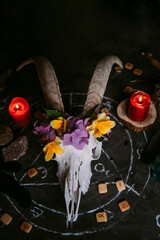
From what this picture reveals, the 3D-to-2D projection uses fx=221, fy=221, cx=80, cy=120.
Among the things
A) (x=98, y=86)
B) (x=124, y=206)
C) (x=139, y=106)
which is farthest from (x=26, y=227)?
(x=139, y=106)

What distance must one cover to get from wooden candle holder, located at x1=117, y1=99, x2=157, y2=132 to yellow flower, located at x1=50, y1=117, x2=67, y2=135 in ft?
3.83

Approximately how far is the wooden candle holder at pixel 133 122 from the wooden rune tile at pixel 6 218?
5.07ft

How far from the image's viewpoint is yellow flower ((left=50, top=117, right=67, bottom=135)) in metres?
1.49

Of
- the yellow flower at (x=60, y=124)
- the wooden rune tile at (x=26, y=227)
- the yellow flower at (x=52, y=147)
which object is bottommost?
the wooden rune tile at (x=26, y=227)

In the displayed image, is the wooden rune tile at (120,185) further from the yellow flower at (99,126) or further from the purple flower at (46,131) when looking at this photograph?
the purple flower at (46,131)

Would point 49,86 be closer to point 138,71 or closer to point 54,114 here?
point 54,114

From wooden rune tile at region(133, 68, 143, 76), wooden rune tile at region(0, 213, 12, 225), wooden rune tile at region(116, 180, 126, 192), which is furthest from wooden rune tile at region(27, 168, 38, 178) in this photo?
wooden rune tile at region(133, 68, 143, 76)

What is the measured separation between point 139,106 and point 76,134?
1054 mm

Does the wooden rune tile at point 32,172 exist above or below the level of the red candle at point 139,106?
below

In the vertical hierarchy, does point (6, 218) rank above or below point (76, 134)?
below

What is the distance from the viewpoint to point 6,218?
6.81 ft

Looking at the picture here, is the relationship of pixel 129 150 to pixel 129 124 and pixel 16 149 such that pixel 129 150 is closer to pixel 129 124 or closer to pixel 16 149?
pixel 129 124

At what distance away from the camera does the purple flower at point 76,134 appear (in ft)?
4.82

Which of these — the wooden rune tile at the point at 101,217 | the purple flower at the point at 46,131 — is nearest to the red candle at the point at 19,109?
the purple flower at the point at 46,131
